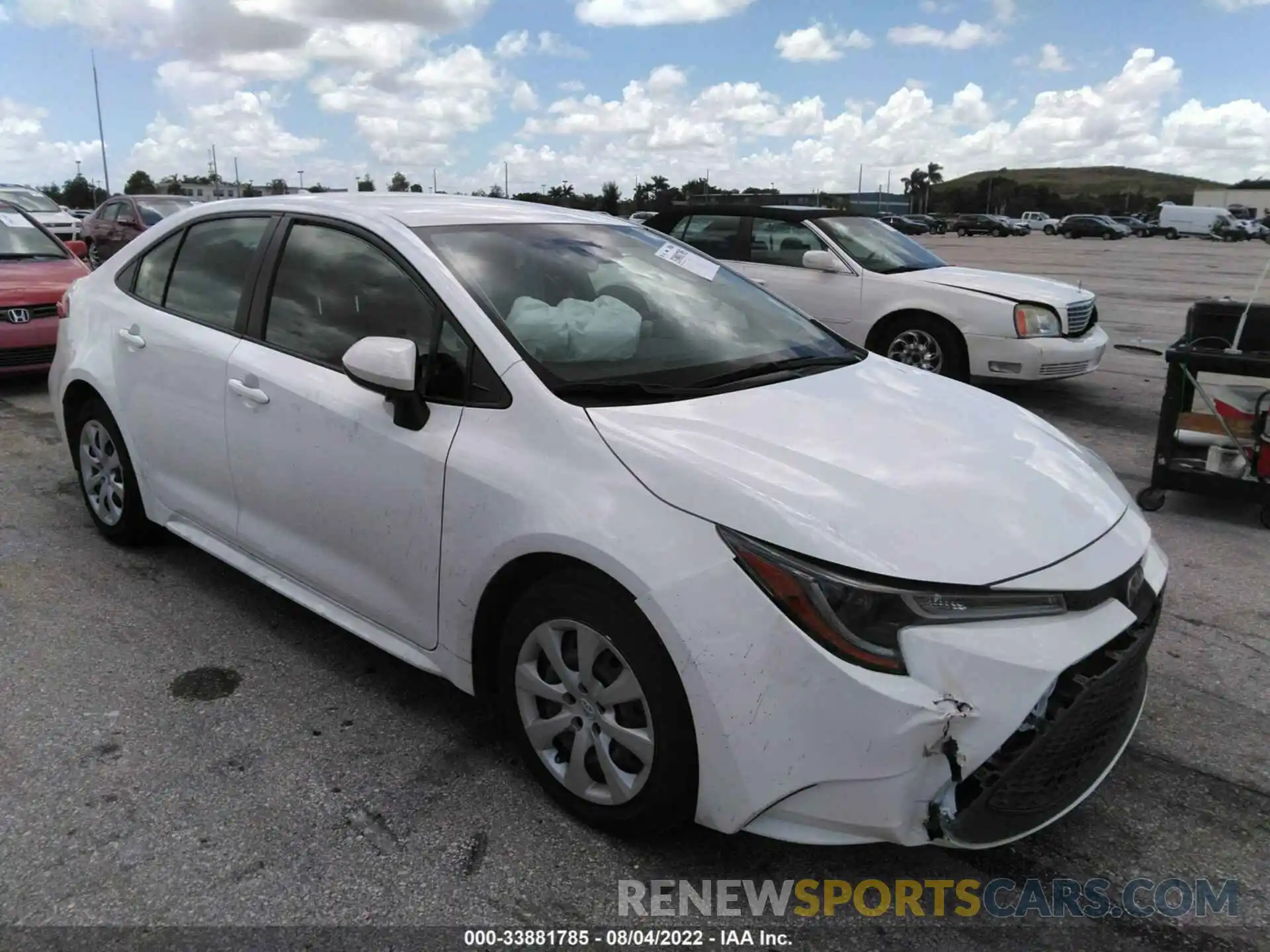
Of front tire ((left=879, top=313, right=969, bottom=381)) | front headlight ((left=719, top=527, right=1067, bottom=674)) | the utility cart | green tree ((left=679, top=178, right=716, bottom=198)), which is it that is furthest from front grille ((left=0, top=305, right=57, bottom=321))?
green tree ((left=679, top=178, right=716, bottom=198))

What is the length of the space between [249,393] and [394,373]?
0.92 m

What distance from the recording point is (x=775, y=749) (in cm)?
210

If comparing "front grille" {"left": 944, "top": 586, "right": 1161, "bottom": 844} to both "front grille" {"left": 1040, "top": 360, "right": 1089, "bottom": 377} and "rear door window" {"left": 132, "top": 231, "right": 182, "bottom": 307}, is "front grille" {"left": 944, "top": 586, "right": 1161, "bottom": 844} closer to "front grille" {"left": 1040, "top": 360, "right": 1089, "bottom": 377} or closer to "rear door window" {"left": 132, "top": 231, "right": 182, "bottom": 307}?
"rear door window" {"left": 132, "top": 231, "right": 182, "bottom": 307}

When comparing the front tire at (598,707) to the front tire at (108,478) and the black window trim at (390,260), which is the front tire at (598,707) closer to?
the black window trim at (390,260)

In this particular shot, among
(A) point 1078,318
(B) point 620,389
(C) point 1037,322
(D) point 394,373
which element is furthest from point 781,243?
(D) point 394,373

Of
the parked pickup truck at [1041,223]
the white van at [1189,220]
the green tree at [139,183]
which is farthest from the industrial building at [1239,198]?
the green tree at [139,183]

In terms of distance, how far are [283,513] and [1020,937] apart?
A: 250 cm

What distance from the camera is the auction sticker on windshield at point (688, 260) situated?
358 cm

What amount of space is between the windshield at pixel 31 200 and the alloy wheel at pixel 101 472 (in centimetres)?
1689

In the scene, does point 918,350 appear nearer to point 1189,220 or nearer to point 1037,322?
point 1037,322

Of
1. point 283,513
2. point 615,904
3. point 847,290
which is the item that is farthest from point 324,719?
point 847,290

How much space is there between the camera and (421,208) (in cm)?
338

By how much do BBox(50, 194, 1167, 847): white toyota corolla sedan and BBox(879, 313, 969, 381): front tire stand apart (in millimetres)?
4618

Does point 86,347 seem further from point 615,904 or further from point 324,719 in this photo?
point 615,904
